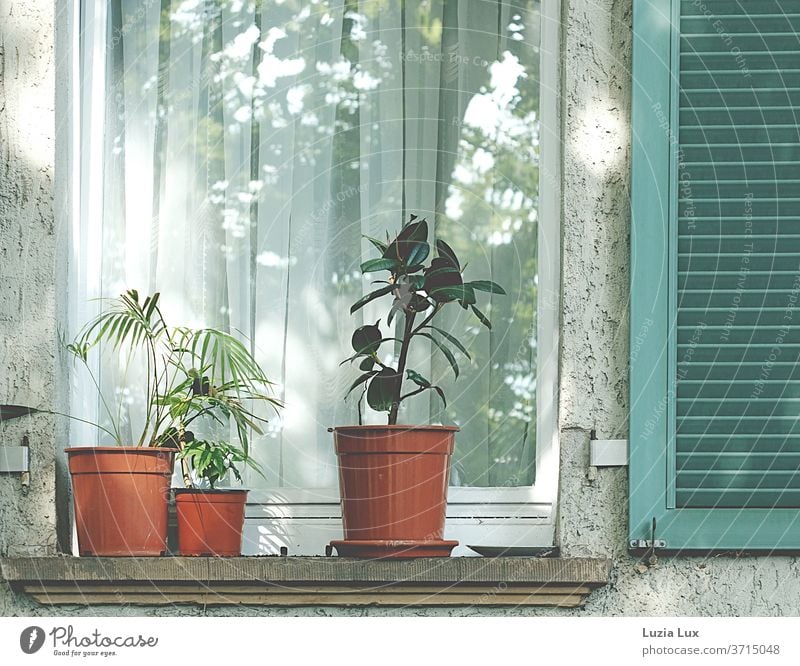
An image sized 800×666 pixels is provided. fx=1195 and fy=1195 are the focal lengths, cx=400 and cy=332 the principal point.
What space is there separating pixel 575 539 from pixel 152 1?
1892mm

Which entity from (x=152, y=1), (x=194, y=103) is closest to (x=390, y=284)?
(x=194, y=103)

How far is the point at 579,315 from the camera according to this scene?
295 centimetres

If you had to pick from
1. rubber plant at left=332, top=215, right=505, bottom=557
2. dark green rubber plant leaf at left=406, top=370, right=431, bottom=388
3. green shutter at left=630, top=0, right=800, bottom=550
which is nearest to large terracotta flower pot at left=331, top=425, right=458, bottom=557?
rubber plant at left=332, top=215, right=505, bottom=557

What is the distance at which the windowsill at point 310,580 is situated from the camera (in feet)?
9.21

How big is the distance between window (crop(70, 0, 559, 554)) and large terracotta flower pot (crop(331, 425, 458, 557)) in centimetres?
34

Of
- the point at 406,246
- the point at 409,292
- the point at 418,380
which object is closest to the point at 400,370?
the point at 418,380

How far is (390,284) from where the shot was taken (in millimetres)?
2971

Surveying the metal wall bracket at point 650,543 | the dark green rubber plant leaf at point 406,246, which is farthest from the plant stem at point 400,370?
the metal wall bracket at point 650,543

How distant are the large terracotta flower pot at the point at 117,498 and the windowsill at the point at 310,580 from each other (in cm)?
5

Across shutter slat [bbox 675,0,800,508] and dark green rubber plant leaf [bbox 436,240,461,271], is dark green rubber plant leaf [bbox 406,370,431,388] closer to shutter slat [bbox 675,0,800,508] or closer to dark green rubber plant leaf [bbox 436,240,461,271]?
dark green rubber plant leaf [bbox 436,240,461,271]
